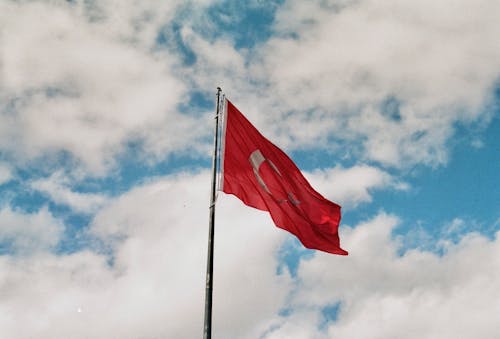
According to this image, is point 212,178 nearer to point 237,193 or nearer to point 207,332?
point 237,193

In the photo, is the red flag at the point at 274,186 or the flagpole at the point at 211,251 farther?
the red flag at the point at 274,186

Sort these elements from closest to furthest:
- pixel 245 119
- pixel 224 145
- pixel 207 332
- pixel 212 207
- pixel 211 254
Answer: pixel 207 332
pixel 211 254
pixel 212 207
pixel 224 145
pixel 245 119

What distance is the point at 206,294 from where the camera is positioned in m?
13.7

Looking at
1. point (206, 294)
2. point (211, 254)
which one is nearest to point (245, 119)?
point (211, 254)

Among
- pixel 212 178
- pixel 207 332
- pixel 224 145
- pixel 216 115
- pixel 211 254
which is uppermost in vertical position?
pixel 216 115

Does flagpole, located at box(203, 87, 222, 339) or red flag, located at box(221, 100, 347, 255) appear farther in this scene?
red flag, located at box(221, 100, 347, 255)

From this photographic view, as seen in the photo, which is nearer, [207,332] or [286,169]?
[207,332]

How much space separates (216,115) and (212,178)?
260cm

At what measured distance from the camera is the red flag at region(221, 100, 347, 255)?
16547 millimetres

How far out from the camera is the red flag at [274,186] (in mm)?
16547

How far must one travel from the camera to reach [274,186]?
687 inches

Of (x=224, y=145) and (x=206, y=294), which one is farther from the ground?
(x=224, y=145)

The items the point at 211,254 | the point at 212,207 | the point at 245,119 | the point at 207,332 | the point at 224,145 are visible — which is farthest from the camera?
the point at 245,119

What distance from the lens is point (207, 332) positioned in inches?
516
